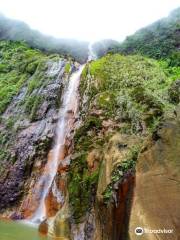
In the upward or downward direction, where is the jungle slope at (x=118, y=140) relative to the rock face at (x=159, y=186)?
upward

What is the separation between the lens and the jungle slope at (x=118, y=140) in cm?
1016

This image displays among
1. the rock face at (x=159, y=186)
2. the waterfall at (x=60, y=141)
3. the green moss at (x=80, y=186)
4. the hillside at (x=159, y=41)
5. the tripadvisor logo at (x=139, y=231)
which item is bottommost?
the tripadvisor logo at (x=139, y=231)

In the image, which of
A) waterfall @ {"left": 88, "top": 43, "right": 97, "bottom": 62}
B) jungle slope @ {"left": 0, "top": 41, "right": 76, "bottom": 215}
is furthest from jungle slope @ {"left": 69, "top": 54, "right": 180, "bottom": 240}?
waterfall @ {"left": 88, "top": 43, "right": 97, "bottom": 62}

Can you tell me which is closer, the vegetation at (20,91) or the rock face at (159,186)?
the rock face at (159,186)

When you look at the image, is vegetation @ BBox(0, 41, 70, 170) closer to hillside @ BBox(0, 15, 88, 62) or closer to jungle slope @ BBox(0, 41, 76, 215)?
jungle slope @ BBox(0, 41, 76, 215)

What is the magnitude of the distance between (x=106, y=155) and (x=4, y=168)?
A: 449 inches

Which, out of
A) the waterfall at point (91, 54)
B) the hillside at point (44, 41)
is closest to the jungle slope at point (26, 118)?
the waterfall at point (91, 54)

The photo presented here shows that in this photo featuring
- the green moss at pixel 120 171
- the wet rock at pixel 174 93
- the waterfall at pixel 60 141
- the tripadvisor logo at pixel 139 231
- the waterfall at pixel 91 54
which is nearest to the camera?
the tripadvisor logo at pixel 139 231

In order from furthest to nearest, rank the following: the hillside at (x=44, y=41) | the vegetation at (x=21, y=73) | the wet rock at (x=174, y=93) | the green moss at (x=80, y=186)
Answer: the hillside at (x=44, y=41), the vegetation at (x=21, y=73), the wet rock at (x=174, y=93), the green moss at (x=80, y=186)

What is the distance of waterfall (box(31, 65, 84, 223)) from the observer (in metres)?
20.9

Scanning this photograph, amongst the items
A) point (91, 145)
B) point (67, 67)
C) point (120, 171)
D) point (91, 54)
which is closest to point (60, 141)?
point (91, 145)

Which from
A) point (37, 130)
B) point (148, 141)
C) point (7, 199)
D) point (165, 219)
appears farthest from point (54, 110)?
point (165, 219)

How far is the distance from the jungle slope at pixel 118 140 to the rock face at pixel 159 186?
0.02 metres

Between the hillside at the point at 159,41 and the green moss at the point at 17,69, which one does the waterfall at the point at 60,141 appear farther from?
the hillside at the point at 159,41
